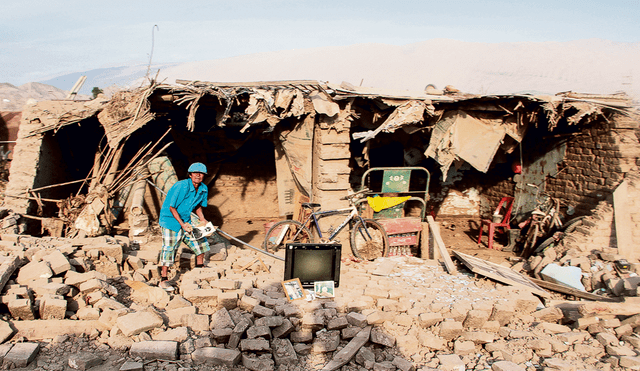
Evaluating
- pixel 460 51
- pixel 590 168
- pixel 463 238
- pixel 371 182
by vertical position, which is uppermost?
pixel 460 51

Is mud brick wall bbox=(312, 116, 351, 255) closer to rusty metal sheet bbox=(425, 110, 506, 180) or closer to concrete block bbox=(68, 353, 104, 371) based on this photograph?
rusty metal sheet bbox=(425, 110, 506, 180)

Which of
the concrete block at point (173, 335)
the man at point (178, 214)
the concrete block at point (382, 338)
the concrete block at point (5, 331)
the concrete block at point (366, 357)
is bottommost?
the concrete block at point (366, 357)

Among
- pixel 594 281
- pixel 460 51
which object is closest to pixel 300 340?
pixel 594 281

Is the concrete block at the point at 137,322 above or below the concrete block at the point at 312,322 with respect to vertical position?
above

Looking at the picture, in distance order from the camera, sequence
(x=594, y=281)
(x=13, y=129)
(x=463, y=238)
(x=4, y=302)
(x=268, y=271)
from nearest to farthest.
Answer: (x=4, y=302), (x=268, y=271), (x=594, y=281), (x=463, y=238), (x=13, y=129)

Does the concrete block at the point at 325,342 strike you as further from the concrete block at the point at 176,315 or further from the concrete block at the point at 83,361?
the concrete block at the point at 83,361

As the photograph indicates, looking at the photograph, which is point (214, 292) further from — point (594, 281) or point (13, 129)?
point (13, 129)

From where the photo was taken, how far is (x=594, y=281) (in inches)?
239

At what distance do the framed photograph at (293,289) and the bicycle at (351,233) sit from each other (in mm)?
2135

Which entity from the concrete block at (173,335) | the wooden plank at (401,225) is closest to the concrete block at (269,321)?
the concrete block at (173,335)

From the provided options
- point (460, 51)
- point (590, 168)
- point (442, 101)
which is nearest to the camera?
point (442, 101)

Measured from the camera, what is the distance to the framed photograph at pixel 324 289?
4488 mm

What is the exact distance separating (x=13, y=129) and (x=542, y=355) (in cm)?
1236

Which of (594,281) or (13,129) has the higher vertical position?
(13,129)
